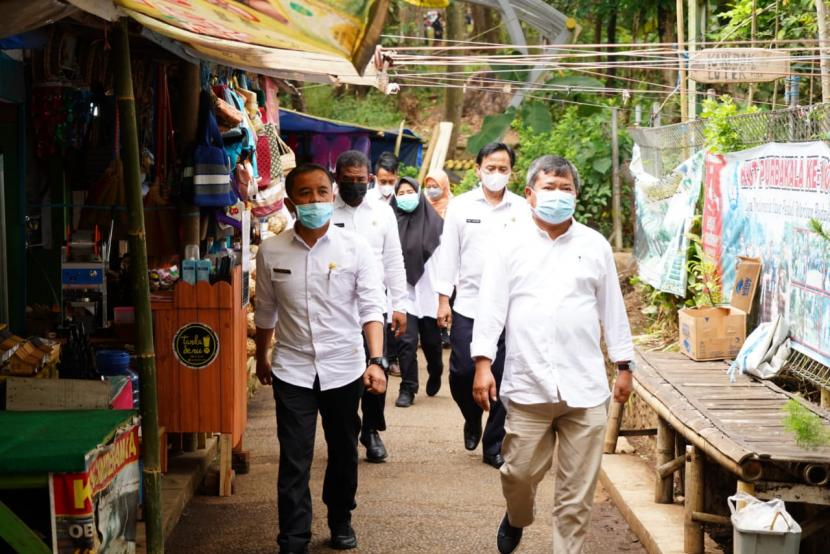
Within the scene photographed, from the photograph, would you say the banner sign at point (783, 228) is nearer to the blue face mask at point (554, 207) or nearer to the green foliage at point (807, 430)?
the green foliage at point (807, 430)

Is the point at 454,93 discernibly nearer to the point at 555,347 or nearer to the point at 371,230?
the point at 371,230

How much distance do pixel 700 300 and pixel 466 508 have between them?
13.3 feet

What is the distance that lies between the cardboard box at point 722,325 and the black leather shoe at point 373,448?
2534mm

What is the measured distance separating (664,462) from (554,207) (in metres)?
2.85

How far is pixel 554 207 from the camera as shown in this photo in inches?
221

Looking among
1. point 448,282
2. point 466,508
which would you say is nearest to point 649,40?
point 448,282

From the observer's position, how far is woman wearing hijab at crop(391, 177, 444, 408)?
1006cm

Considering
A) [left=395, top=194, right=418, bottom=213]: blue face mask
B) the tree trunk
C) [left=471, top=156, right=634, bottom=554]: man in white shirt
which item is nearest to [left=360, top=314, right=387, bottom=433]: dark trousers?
[left=395, top=194, right=418, bottom=213]: blue face mask

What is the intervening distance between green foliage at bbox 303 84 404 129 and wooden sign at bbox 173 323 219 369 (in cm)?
2340

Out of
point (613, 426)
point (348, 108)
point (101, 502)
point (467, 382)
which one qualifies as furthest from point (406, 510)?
point (348, 108)

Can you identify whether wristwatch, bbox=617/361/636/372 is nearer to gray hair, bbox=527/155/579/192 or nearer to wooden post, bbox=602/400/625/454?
gray hair, bbox=527/155/579/192

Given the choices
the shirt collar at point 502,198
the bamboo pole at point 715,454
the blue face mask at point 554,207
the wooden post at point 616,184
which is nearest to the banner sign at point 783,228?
the bamboo pole at point 715,454

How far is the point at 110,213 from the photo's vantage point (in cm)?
Result: 790

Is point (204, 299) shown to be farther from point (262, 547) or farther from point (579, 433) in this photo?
point (579, 433)
